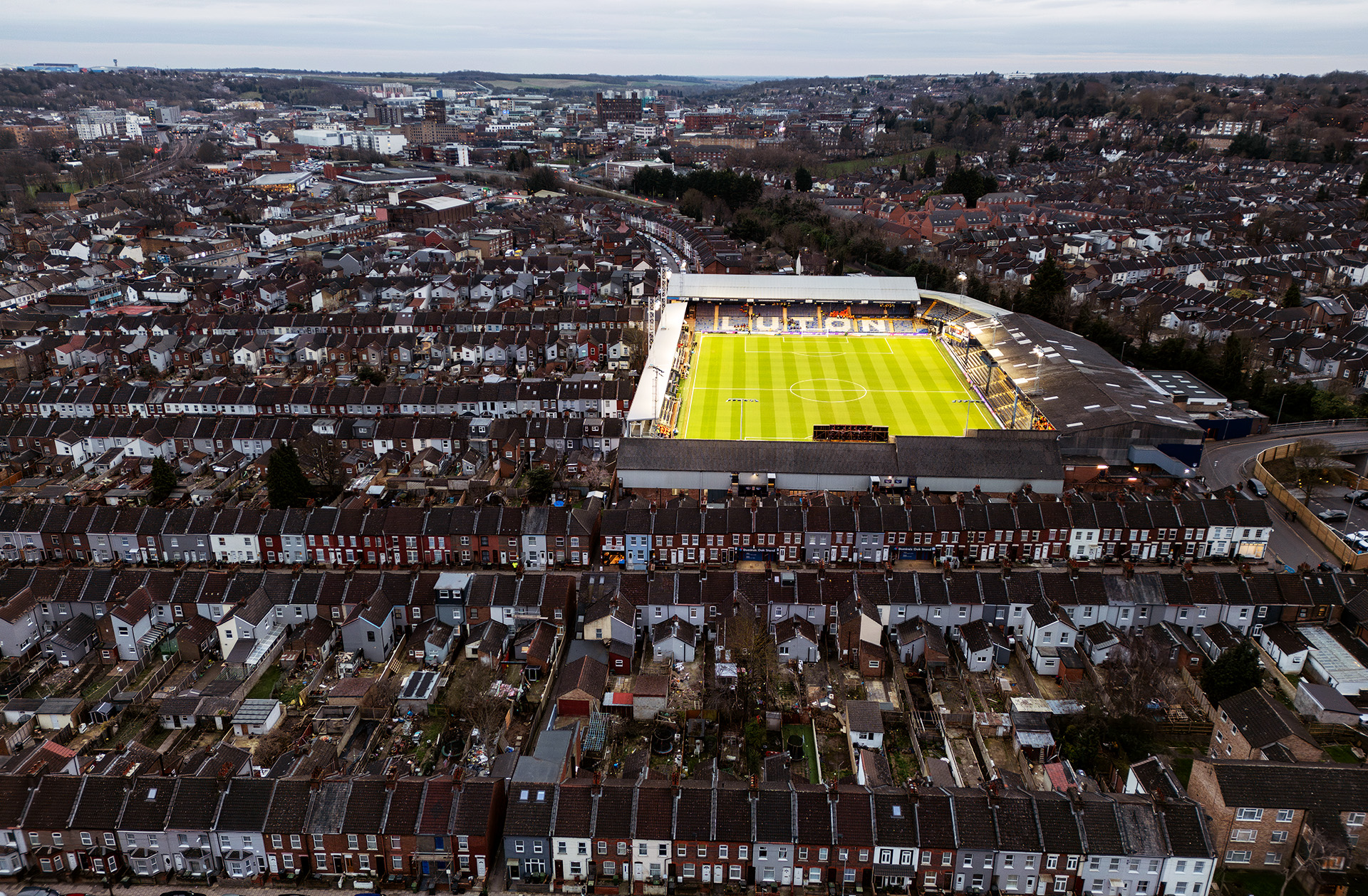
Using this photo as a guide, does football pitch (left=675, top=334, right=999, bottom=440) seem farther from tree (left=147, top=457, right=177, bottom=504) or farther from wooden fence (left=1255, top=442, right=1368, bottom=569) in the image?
tree (left=147, top=457, right=177, bottom=504)

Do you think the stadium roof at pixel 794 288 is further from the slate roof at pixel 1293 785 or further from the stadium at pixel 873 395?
the slate roof at pixel 1293 785

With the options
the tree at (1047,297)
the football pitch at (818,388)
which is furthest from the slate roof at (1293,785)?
the tree at (1047,297)

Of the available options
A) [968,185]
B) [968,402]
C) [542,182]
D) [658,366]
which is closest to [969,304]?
[968,402]

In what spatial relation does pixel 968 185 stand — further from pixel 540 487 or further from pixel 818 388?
pixel 540 487

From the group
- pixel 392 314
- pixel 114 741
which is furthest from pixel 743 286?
pixel 114 741

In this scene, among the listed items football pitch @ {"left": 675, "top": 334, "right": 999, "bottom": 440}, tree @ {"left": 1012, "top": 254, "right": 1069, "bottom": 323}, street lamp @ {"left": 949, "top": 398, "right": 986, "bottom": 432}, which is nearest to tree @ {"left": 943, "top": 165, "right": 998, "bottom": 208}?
tree @ {"left": 1012, "top": 254, "right": 1069, "bottom": 323}

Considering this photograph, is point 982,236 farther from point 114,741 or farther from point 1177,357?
point 114,741

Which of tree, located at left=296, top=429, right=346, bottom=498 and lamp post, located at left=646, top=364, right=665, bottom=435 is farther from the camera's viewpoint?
lamp post, located at left=646, top=364, right=665, bottom=435
